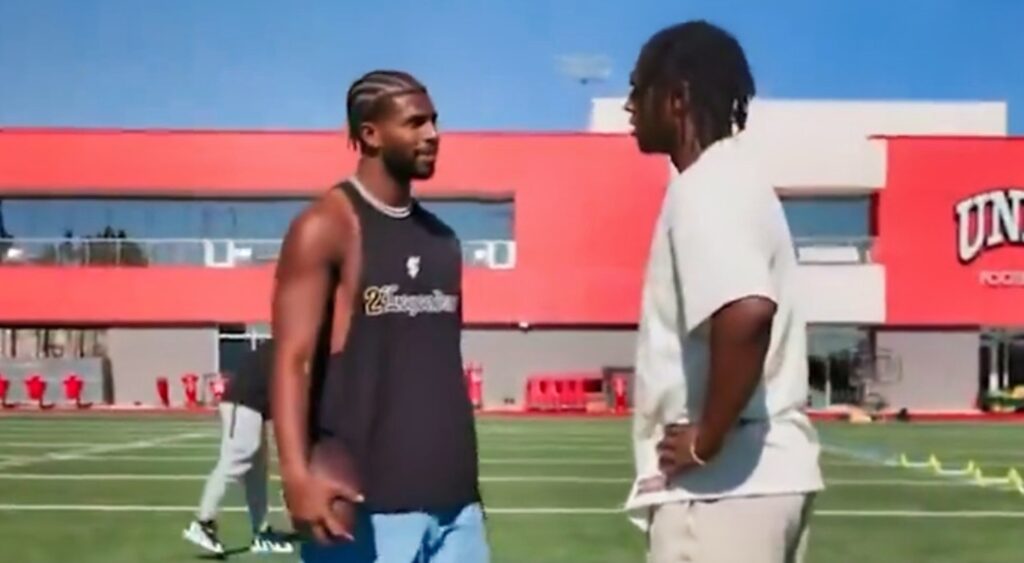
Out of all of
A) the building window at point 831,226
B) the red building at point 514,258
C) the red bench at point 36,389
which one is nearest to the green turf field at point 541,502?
the red bench at point 36,389

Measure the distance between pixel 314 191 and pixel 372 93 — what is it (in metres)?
38.3

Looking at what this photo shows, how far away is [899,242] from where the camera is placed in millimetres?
41375

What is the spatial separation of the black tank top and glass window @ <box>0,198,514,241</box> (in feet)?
125

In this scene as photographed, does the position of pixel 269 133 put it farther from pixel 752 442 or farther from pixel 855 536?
pixel 752 442

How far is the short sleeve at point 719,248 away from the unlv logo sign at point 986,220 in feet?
127

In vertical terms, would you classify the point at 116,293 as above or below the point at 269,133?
below

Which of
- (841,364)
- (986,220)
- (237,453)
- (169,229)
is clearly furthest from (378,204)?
(169,229)

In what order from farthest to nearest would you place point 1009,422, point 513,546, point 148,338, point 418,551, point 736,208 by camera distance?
point 148,338
point 1009,422
point 513,546
point 418,551
point 736,208

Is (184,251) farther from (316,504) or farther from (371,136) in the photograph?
(316,504)

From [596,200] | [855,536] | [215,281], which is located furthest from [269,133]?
[855,536]

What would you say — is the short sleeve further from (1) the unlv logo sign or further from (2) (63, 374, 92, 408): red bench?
(1) the unlv logo sign

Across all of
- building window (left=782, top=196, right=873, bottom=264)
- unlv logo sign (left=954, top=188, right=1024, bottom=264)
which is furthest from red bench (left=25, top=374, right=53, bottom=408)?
unlv logo sign (left=954, top=188, right=1024, bottom=264)

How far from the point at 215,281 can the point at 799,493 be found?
3877 centimetres

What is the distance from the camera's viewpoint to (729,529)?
3549mm
